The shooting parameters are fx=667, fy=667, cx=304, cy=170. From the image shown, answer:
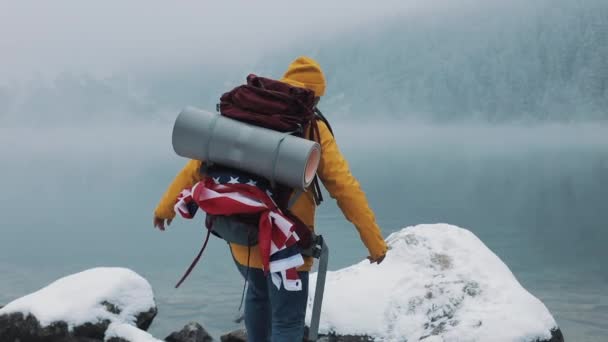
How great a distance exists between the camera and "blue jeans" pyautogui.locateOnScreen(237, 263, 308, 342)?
3709mm

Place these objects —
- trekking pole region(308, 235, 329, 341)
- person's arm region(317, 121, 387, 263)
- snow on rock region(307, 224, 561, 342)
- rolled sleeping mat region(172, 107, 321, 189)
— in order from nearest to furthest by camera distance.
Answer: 1. rolled sleeping mat region(172, 107, 321, 189)
2. person's arm region(317, 121, 387, 263)
3. trekking pole region(308, 235, 329, 341)
4. snow on rock region(307, 224, 561, 342)

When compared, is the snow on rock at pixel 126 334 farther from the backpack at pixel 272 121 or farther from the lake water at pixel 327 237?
the lake water at pixel 327 237

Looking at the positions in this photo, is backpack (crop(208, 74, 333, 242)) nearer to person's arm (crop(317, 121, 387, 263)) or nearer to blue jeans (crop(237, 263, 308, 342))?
person's arm (crop(317, 121, 387, 263))

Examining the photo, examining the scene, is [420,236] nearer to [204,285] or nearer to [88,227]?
[204,285]

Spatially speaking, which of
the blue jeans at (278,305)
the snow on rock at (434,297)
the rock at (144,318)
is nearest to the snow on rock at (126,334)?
the rock at (144,318)

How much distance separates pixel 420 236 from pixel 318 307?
10.9 feet

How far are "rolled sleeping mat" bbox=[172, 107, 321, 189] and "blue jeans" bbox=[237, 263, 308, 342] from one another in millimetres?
623

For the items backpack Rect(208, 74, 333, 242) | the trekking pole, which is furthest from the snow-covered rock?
backpack Rect(208, 74, 333, 242)

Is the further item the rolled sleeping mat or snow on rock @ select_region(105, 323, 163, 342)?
snow on rock @ select_region(105, 323, 163, 342)

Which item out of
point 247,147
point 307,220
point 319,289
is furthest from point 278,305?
point 247,147

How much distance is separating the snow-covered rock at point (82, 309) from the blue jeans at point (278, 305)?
106 inches

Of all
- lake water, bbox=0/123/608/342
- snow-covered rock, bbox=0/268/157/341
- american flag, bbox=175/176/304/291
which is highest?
american flag, bbox=175/176/304/291

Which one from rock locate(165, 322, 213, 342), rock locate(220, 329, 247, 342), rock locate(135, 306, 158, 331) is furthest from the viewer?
rock locate(165, 322, 213, 342)

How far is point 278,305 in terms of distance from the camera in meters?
3.72
